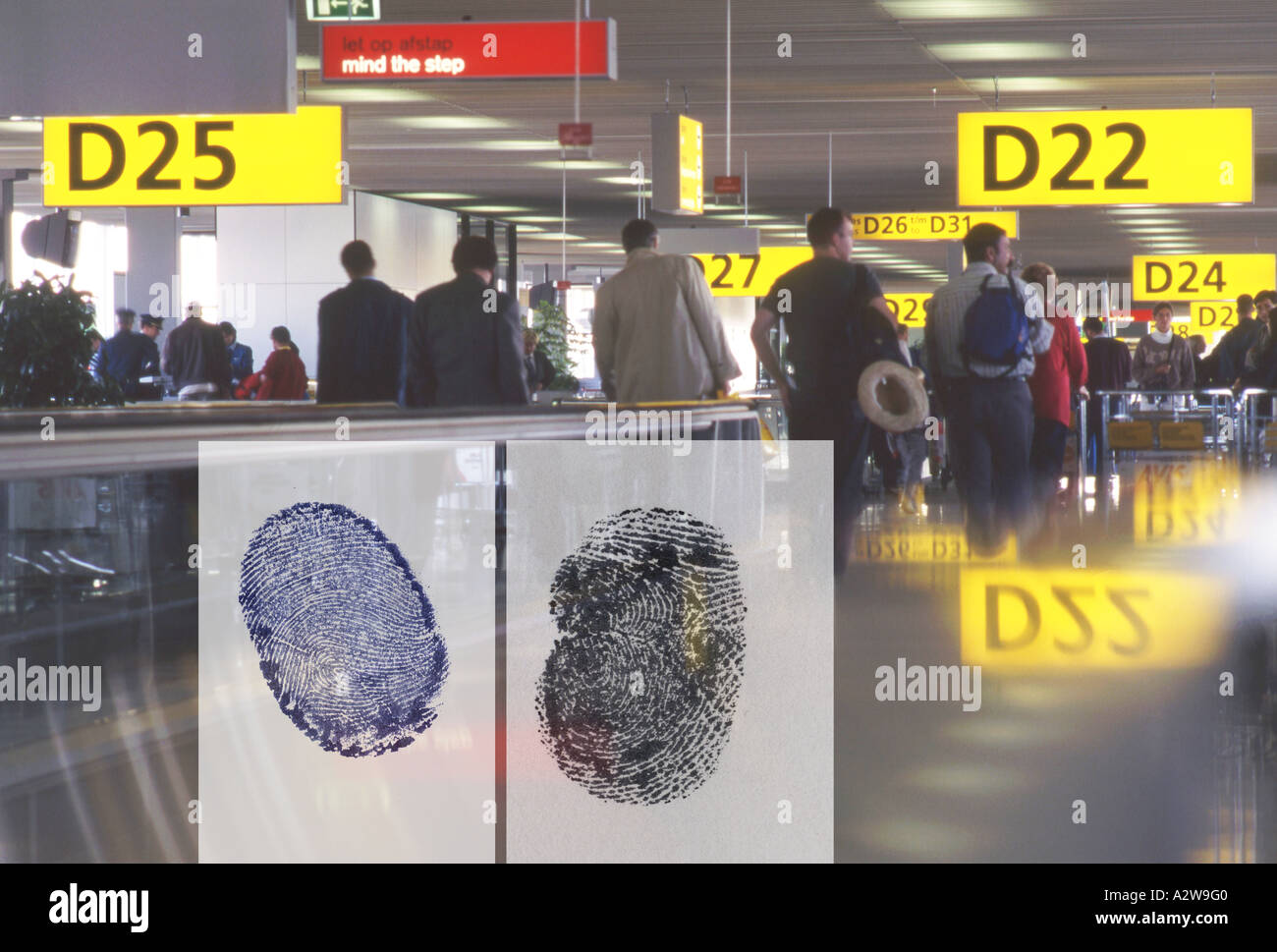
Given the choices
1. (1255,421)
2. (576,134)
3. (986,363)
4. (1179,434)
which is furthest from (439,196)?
(986,363)

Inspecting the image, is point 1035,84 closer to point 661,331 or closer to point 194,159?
point 194,159

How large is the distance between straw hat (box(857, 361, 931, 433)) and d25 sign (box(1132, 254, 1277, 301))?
1812 centimetres

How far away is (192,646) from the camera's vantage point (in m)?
3.59

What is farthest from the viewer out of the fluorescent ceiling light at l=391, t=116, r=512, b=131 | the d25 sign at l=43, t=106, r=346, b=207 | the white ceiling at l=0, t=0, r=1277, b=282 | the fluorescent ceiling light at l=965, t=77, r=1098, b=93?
the fluorescent ceiling light at l=391, t=116, r=512, b=131

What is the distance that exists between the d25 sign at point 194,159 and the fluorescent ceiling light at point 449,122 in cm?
563

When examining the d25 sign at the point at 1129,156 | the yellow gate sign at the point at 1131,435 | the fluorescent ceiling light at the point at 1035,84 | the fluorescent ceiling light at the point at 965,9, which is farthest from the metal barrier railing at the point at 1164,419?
the fluorescent ceiling light at the point at 965,9

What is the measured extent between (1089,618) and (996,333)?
1955 millimetres

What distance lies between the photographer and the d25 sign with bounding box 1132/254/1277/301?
76.3 feet

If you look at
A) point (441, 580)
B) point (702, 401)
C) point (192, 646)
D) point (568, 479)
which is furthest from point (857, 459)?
point (192, 646)

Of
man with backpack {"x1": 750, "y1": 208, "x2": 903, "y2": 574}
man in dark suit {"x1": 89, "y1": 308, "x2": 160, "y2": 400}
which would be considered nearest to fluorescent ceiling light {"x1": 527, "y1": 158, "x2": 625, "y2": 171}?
man in dark suit {"x1": 89, "y1": 308, "x2": 160, "y2": 400}

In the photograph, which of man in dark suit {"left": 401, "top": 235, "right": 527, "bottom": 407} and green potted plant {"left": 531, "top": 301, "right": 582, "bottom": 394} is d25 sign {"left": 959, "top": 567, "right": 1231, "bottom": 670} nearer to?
man in dark suit {"left": 401, "top": 235, "right": 527, "bottom": 407}

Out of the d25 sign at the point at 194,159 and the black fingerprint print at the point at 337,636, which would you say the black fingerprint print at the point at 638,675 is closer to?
the black fingerprint print at the point at 337,636
